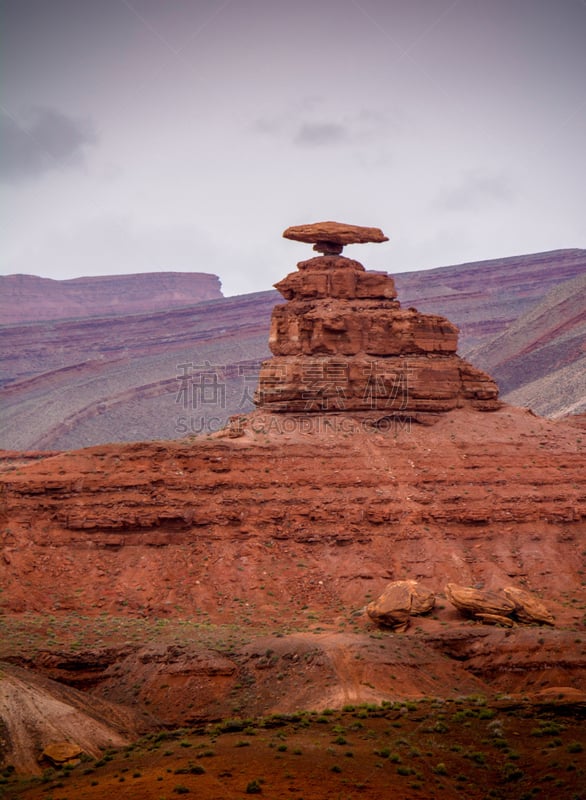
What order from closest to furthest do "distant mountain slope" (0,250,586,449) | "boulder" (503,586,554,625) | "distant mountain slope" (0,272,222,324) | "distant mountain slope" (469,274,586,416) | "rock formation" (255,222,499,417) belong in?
"boulder" (503,586,554,625) → "rock formation" (255,222,499,417) → "distant mountain slope" (469,274,586,416) → "distant mountain slope" (0,250,586,449) → "distant mountain slope" (0,272,222,324)

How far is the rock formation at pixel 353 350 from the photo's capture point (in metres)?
61.2

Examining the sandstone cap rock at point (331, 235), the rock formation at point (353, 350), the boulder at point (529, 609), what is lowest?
the boulder at point (529, 609)

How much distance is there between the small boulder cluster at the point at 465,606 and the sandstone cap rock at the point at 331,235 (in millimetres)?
21078

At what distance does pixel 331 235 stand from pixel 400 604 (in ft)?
73.6

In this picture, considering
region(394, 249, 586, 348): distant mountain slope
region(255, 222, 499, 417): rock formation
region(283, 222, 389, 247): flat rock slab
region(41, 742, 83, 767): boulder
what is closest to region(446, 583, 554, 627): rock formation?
region(255, 222, 499, 417): rock formation

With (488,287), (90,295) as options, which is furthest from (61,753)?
(90,295)

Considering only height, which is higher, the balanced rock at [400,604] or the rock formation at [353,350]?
the rock formation at [353,350]

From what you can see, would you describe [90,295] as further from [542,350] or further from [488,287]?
[542,350]

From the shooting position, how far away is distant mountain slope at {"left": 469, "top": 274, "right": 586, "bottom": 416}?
119 m

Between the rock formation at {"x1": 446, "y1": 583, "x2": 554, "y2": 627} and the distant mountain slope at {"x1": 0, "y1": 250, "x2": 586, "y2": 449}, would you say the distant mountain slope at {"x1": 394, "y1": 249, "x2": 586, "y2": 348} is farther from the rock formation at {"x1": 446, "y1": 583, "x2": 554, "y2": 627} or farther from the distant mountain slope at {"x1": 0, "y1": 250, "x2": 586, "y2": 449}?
the rock formation at {"x1": 446, "y1": 583, "x2": 554, "y2": 627}

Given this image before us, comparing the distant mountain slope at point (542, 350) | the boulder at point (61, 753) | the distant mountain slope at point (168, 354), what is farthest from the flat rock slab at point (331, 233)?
the distant mountain slope at point (168, 354)

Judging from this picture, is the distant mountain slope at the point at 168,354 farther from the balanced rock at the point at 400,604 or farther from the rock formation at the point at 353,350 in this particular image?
the balanced rock at the point at 400,604

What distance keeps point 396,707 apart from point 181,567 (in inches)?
699

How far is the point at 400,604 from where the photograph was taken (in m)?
48.6
